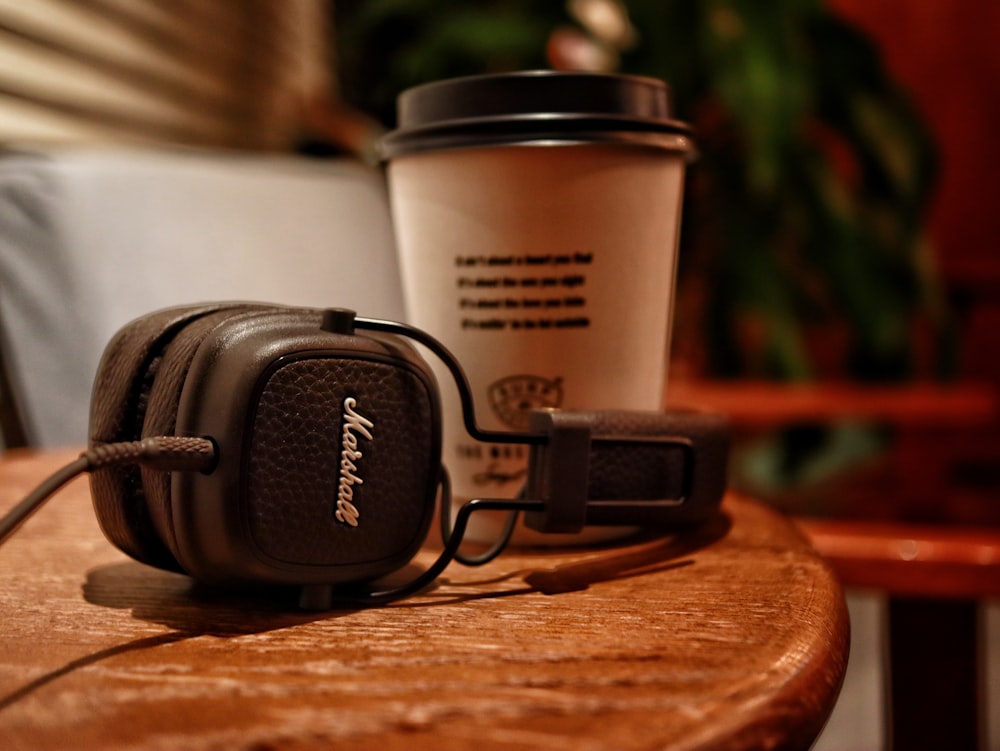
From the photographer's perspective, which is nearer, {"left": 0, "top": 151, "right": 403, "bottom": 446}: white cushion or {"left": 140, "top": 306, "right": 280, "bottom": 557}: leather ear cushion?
{"left": 140, "top": 306, "right": 280, "bottom": 557}: leather ear cushion

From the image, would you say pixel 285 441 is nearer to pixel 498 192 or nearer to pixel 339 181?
pixel 498 192

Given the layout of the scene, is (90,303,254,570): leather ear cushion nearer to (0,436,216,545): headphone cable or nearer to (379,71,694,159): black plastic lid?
(0,436,216,545): headphone cable

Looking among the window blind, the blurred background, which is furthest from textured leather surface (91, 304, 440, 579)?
the window blind

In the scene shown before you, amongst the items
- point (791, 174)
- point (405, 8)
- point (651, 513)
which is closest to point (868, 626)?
point (791, 174)

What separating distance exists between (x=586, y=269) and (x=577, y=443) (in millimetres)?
93

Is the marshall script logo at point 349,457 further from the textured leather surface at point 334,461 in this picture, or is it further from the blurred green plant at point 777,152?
the blurred green plant at point 777,152

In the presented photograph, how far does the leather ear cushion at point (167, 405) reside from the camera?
38 centimetres

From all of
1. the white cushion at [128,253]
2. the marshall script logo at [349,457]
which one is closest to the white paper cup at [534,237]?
the marshall script logo at [349,457]

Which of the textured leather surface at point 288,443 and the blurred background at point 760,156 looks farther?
the blurred background at point 760,156

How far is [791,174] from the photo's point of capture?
1.63 m

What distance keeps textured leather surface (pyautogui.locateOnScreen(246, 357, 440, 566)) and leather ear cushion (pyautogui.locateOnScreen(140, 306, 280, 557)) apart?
0.13ft

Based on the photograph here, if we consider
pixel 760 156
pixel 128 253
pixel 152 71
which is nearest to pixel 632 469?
pixel 128 253

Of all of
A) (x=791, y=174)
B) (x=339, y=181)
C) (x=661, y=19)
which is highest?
(x=661, y=19)

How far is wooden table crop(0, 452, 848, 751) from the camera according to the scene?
281 mm
